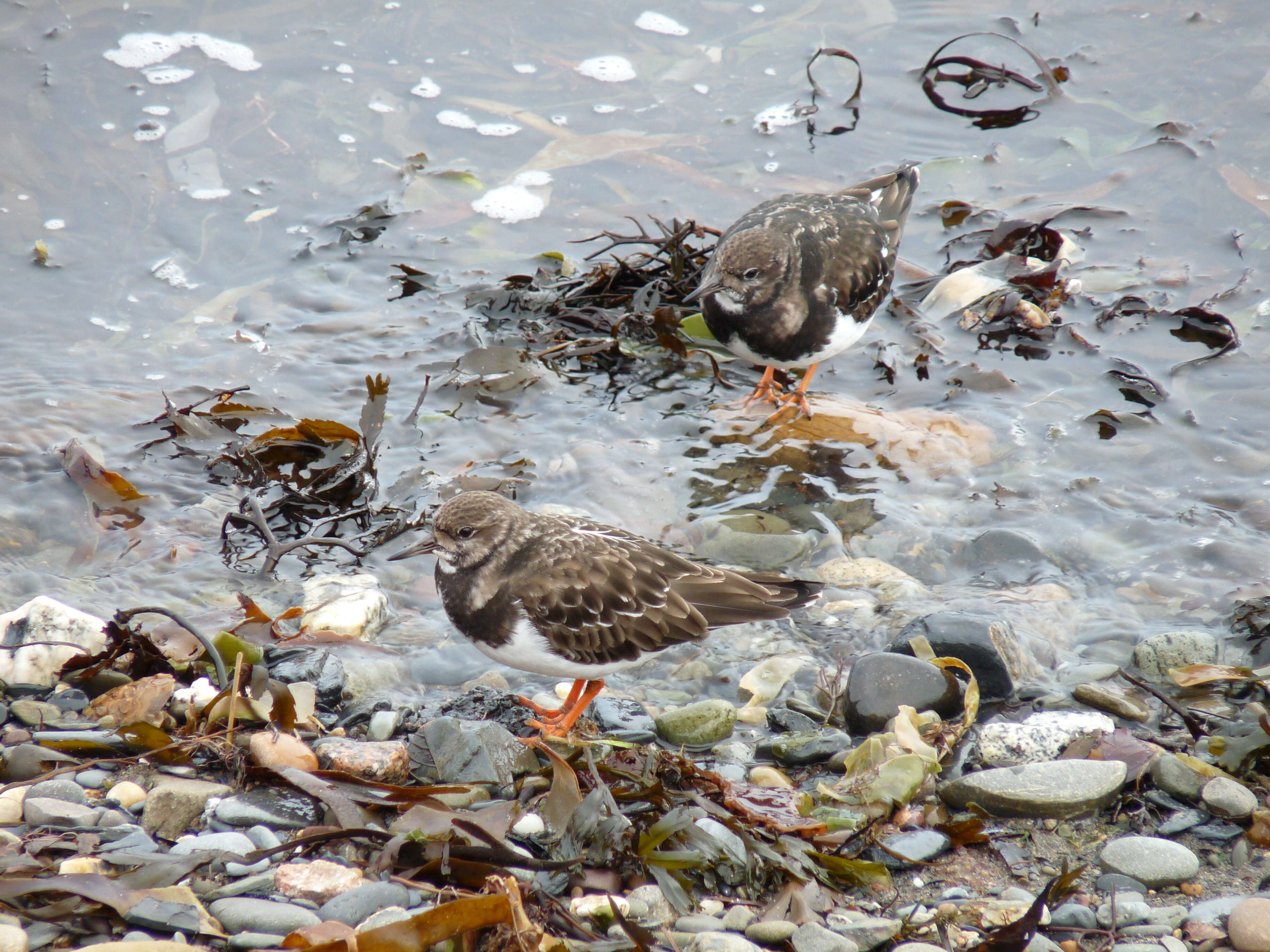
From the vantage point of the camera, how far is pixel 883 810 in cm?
285

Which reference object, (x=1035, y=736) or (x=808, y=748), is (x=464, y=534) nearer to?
(x=808, y=748)

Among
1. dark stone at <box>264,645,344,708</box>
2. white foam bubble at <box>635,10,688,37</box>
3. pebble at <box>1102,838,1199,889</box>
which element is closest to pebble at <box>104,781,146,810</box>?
dark stone at <box>264,645,344,708</box>

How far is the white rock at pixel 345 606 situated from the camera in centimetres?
372

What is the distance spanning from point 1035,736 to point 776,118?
6018mm

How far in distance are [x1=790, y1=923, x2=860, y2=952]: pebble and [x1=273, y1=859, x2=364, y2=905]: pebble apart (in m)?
1.03

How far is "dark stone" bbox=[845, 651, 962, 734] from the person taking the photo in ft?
10.8

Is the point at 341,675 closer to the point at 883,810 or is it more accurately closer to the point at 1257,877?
the point at 883,810

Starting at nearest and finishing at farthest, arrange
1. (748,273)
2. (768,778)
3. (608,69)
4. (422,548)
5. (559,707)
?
(768,778) → (422,548) → (559,707) → (748,273) → (608,69)

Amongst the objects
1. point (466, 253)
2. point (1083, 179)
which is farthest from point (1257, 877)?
point (1083, 179)

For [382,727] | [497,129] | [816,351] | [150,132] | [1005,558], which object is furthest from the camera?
[497,129]

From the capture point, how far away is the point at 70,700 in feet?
10.3

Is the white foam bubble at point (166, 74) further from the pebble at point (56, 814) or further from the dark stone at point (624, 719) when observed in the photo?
the pebble at point (56, 814)

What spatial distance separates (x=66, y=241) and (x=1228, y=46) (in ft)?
30.0

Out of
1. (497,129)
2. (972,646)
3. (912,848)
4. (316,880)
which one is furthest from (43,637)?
(497,129)
